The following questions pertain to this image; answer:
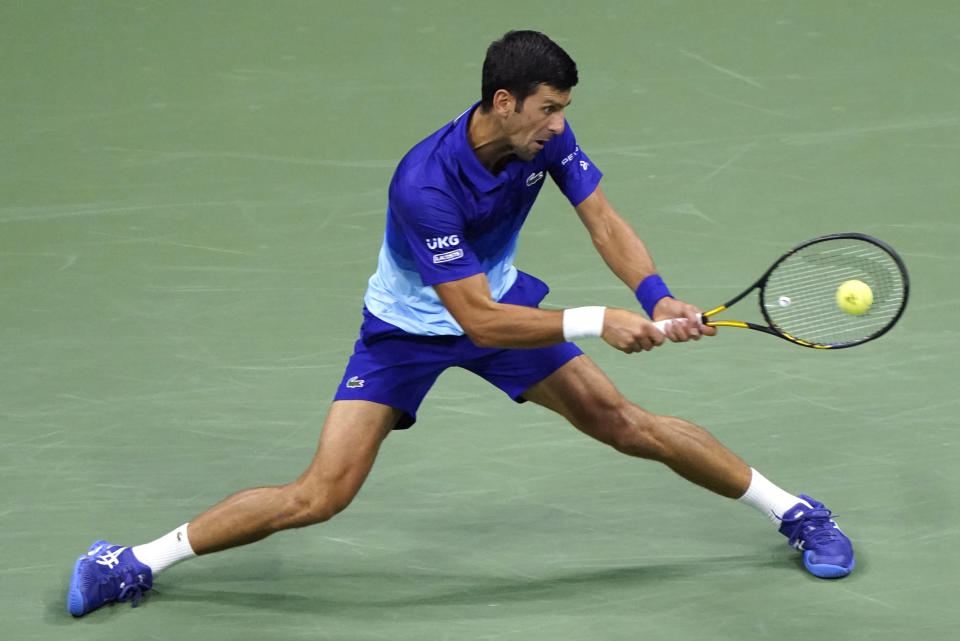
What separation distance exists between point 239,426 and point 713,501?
203 centimetres

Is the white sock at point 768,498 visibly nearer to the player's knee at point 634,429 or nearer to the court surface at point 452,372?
the court surface at point 452,372

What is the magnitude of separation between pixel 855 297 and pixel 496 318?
119 cm

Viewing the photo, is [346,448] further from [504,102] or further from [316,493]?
[504,102]

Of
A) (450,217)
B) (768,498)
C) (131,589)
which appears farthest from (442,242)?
(131,589)

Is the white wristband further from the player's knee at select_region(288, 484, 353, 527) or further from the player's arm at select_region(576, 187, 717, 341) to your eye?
the player's knee at select_region(288, 484, 353, 527)

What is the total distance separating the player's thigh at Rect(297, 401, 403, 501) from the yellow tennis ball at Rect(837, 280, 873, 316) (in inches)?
61.9

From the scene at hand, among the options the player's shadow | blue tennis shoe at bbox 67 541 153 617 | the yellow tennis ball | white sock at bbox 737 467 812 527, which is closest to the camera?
the yellow tennis ball

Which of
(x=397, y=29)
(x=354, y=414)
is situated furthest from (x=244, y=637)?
(x=397, y=29)

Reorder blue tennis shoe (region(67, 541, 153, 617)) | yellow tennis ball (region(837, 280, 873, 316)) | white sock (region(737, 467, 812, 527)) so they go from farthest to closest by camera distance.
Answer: white sock (region(737, 467, 812, 527)) → blue tennis shoe (region(67, 541, 153, 617)) → yellow tennis ball (region(837, 280, 873, 316))

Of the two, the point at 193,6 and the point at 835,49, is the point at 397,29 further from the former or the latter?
the point at 835,49

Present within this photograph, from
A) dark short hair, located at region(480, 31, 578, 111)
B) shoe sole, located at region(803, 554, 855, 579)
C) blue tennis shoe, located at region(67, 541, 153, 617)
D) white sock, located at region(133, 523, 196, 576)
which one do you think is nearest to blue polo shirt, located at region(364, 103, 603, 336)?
dark short hair, located at region(480, 31, 578, 111)

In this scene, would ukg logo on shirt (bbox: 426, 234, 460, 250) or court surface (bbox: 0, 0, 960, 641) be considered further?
court surface (bbox: 0, 0, 960, 641)

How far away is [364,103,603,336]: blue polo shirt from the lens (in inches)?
200

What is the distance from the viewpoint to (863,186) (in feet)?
28.1
